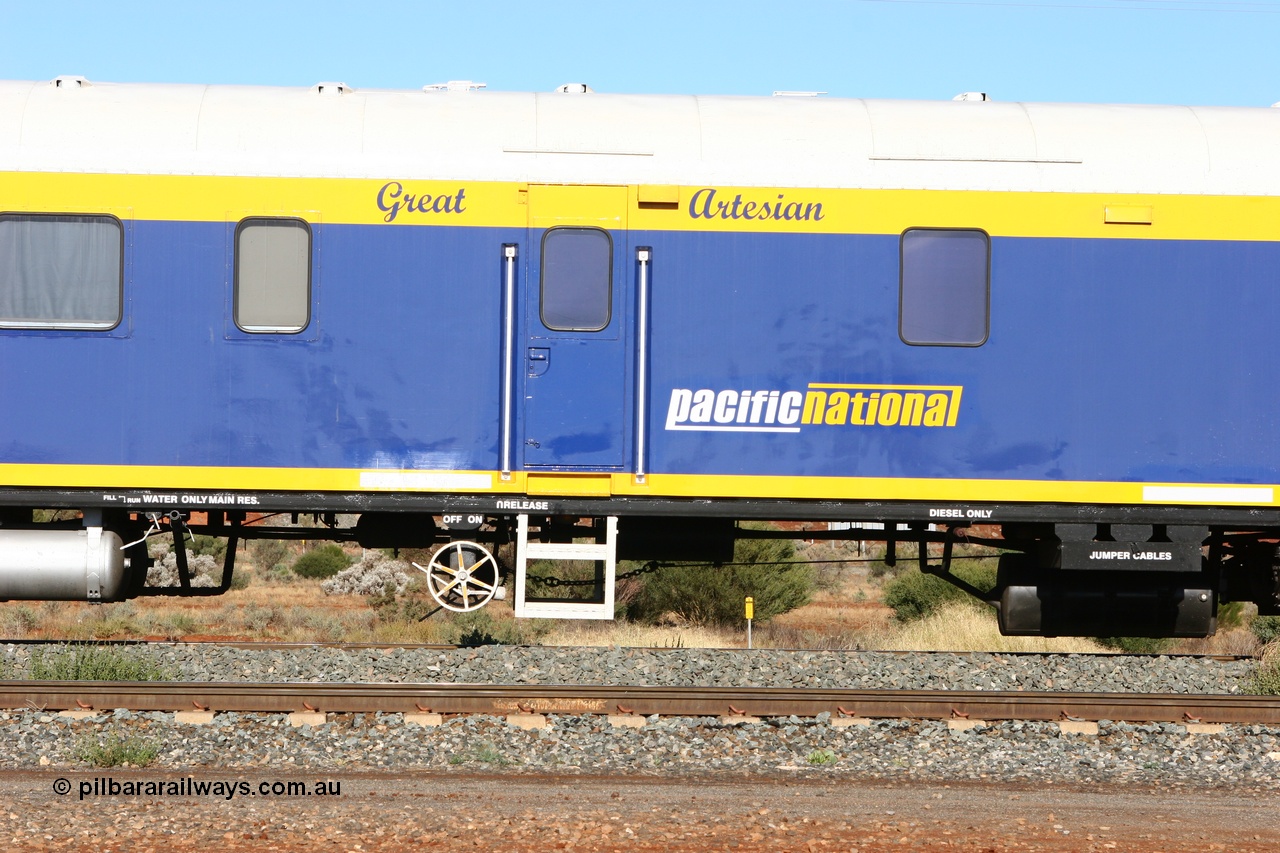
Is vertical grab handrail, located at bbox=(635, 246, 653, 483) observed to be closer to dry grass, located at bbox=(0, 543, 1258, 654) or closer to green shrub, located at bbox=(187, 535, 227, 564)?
dry grass, located at bbox=(0, 543, 1258, 654)

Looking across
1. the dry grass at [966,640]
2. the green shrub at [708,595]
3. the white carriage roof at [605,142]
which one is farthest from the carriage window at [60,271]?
the green shrub at [708,595]

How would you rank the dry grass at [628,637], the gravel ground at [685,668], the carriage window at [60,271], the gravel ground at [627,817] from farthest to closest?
1. the dry grass at [628,637]
2. the gravel ground at [685,668]
3. the carriage window at [60,271]
4. the gravel ground at [627,817]

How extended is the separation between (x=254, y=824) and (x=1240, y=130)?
27.2ft

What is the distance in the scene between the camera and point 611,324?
8711 millimetres

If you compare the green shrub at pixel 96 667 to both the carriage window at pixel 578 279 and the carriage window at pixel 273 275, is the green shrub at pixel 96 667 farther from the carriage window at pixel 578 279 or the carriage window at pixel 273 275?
the carriage window at pixel 578 279

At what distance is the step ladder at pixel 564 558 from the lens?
8.73 metres

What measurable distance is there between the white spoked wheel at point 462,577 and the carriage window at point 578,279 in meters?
1.85

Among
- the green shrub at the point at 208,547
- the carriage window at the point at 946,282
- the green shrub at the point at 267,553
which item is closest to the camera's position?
the carriage window at the point at 946,282

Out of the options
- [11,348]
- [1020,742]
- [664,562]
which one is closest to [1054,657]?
[1020,742]

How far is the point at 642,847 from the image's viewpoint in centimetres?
584

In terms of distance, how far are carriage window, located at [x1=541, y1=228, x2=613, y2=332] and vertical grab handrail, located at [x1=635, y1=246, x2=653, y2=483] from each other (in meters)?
0.22

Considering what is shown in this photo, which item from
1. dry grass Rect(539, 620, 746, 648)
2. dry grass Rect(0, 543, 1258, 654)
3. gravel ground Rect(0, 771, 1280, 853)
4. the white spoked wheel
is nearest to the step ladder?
the white spoked wheel

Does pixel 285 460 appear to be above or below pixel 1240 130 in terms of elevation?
below

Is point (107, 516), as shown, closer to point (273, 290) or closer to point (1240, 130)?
point (273, 290)
